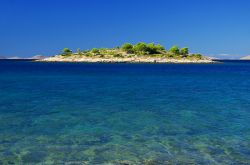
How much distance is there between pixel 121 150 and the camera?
54.1 feet

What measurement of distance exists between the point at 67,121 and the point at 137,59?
17675 centimetres

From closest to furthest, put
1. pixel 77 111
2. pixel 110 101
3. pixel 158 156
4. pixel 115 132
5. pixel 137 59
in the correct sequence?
pixel 158 156, pixel 115 132, pixel 77 111, pixel 110 101, pixel 137 59

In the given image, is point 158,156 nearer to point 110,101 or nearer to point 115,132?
point 115,132

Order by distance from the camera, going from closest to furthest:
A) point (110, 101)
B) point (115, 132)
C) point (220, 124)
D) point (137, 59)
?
1. point (115, 132)
2. point (220, 124)
3. point (110, 101)
4. point (137, 59)

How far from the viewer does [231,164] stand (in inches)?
568

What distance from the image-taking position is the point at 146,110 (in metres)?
28.3

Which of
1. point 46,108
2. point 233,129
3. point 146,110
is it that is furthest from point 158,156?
point 46,108

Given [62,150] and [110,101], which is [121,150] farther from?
[110,101]

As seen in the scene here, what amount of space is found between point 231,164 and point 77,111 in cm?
1559

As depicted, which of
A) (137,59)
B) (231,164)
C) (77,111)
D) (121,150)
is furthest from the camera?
(137,59)

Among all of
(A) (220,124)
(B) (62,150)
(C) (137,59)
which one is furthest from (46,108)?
(C) (137,59)

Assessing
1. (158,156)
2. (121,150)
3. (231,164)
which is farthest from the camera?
(121,150)

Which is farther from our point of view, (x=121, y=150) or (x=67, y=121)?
(x=67, y=121)

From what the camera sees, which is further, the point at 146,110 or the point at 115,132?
the point at 146,110
